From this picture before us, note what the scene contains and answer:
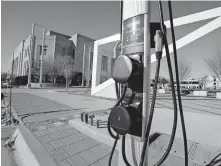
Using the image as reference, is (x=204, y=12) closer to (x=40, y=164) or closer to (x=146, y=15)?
(x=146, y=15)

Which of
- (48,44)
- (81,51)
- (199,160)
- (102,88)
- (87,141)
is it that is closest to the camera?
(199,160)

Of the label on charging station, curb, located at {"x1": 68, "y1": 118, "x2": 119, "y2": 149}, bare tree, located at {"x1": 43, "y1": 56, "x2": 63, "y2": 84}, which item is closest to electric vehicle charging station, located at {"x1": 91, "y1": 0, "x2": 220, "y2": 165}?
the label on charging station

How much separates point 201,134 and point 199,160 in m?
1.13

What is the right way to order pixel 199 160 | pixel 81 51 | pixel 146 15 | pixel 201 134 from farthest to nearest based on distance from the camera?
pixel 81 51 → pixel 201 134 → pixel 199 160 → pixel 146 15

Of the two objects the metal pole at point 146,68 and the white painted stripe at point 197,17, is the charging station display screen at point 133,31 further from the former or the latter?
the white painted stripe at point 197,17

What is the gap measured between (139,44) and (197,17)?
8646 millimetres

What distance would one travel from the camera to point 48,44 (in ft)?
113

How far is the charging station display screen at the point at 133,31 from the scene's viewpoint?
0.84m

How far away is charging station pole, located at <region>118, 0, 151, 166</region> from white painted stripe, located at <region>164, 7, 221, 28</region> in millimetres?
6885

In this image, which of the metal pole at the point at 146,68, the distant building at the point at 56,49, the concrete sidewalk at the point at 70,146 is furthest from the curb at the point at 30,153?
the distant building at the point at 56,49

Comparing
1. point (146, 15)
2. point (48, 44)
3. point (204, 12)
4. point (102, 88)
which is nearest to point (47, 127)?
point (146, 15)

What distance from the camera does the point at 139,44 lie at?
0.84 m

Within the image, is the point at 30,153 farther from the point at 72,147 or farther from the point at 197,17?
the point at 197,17

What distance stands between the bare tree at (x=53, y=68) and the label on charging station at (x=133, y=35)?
1266 inches
